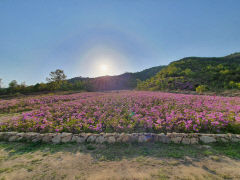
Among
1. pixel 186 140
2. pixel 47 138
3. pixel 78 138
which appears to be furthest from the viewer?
pixel 47 138

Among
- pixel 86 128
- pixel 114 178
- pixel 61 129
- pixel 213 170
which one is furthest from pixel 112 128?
pixel 213 170

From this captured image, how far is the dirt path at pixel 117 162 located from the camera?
113 inches

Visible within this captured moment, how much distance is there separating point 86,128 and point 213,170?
16.8ft

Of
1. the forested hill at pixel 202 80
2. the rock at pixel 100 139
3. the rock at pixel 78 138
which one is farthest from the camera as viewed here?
the forested hill at pixel 202 80

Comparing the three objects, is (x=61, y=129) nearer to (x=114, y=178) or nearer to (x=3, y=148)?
(x=3, y=148)

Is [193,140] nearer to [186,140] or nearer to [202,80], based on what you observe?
[186,140]

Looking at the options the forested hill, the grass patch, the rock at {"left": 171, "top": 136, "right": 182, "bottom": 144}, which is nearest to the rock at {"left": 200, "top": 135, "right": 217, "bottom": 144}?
the grass patch

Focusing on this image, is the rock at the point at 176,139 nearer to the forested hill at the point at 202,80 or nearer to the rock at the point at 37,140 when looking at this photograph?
the rock at the point at 37,140

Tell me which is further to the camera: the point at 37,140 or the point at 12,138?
the point at 12,138

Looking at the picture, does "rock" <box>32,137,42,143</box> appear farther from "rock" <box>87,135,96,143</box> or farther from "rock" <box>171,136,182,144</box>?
"rock" <box>171,136,182,144</box>

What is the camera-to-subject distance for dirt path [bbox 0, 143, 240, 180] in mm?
2859

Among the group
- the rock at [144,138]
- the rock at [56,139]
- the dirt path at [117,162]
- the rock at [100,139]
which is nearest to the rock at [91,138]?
the rock at [100,139]

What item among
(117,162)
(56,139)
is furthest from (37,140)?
(117,162)

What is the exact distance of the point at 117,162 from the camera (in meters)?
3.35
